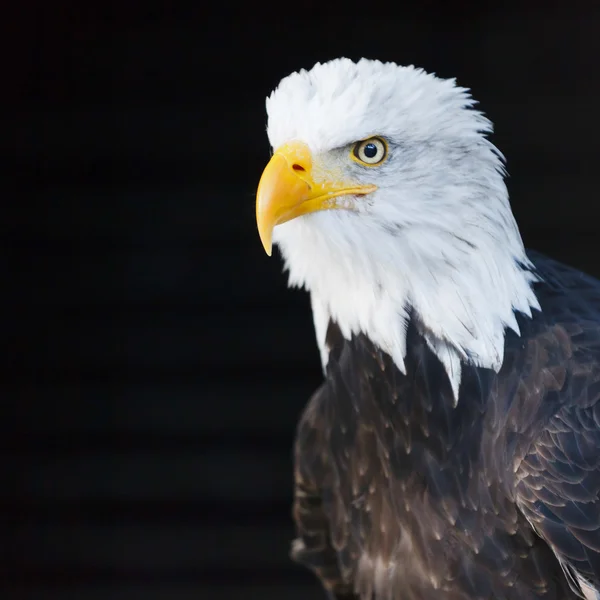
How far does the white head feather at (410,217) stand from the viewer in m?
2.12

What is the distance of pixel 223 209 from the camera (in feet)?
16.6

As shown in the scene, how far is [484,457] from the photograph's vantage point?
2.23 metres

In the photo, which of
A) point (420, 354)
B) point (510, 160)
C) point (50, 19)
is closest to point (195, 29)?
point (50, 19)

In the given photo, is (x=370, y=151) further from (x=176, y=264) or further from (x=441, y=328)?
(x=176, y=264)

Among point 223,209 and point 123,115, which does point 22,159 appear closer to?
point 123,115

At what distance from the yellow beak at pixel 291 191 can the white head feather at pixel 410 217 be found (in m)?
0.02

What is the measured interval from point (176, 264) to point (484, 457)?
3.08m

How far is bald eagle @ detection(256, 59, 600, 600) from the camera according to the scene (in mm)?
2111

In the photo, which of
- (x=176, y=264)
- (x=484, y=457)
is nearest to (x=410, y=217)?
(x=484, y=457)

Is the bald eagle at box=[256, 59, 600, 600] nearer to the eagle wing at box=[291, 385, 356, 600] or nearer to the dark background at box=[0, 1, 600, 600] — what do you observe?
the eagle wing at box=[291, 385, 356, 600]

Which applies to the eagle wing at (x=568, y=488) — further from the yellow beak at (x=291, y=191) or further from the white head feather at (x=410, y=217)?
the yellow beak at (x=291, y=191)

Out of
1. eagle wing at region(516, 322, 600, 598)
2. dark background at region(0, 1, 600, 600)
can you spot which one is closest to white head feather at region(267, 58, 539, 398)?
eagle wing at region(516, 322, 600, 598)

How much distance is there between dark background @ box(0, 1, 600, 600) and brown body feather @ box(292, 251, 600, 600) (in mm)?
2600

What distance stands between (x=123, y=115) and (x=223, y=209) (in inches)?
26.8
